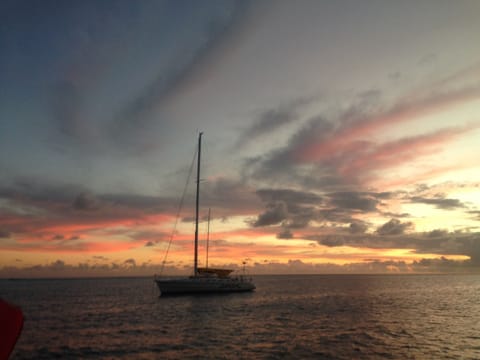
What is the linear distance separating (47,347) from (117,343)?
228 inches

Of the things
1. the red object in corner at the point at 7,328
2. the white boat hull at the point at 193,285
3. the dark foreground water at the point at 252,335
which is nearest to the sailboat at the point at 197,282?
the white boat hull at the point at 193,285

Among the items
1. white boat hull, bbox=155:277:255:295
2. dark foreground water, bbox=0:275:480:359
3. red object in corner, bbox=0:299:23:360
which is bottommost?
dark foreground water, bbox=0:275:480:359

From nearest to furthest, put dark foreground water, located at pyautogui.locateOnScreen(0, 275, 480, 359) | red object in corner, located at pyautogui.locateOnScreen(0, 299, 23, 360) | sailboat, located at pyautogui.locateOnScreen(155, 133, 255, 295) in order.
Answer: red object in corner, located at pyautogui.locateOnScreen(0, 299, 23, 360), dark foreground water, located at pyautogui.locateOnScreen(0, 275, 480, 359), sailboat, located at pyautogui.locateOnScreen(155, 133, 255, 295)

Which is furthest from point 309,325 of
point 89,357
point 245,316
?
point 89,357

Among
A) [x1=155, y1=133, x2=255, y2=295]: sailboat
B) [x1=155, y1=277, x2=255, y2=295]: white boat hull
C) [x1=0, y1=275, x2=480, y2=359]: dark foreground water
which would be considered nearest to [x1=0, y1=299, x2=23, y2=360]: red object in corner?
[x1=0, y1=275, x2=480, y2=359]: dark foreground water

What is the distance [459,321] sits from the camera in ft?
152

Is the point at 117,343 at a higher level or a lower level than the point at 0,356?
lower

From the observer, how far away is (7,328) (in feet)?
23.3

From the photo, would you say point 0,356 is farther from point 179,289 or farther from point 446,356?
point 179,289

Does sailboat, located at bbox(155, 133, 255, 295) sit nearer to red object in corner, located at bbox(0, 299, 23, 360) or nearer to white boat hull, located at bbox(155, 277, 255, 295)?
white boat hull, located at bbox(155, 277, 255, 295)

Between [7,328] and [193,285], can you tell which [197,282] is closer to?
[193,285]

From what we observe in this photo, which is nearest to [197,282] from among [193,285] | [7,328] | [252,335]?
[193,285]

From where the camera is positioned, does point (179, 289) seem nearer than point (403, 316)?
No

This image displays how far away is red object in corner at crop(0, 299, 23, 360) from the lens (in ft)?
23.0
